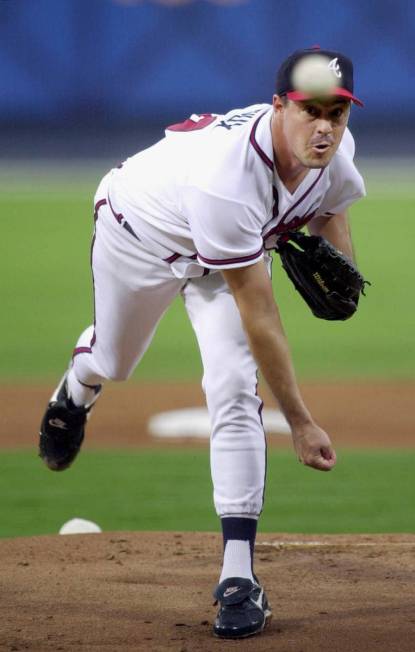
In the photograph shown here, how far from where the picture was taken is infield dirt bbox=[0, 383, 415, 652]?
4012 millimetres

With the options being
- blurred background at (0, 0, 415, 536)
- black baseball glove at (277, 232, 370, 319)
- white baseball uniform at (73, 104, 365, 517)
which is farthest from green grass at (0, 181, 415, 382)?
black baseball glove at (277, 232, 370, 319)

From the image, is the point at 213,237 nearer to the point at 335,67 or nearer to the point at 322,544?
the point at 335,67

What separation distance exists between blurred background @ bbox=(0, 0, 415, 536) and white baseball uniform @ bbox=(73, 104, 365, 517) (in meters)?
1.66

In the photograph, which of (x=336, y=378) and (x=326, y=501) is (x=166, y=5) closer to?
(x=336, y=378)

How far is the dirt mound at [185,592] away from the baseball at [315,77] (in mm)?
1611

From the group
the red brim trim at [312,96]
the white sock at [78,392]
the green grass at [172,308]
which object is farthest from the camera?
the green grass at [172,308]

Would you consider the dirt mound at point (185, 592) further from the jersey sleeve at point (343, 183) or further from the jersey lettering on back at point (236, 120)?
the jersey lettering on back at point (236, 120)

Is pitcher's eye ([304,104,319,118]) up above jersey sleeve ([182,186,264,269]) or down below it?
above

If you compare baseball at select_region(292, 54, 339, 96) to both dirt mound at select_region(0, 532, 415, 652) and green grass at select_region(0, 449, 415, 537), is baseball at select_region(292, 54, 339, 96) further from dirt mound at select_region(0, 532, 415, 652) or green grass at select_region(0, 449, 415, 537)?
green grass at select_region(0, 449, 415, 537)

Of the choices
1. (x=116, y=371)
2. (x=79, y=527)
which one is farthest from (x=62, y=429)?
(x=116, y=371)

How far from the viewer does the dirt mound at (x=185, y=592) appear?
4.01 m

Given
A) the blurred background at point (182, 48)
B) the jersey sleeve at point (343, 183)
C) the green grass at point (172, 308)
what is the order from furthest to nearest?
the blurred background at point (182, 48)
the green grass at point (172, 308)
the jersey sleeve at point (343, 183)

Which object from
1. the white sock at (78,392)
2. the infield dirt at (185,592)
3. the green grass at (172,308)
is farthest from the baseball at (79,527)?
the green grass at (172,308)

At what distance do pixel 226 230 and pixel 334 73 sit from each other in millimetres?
552
